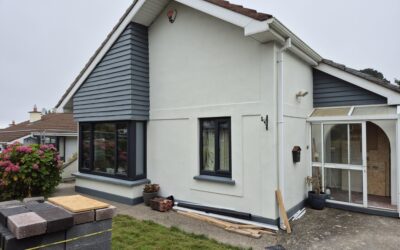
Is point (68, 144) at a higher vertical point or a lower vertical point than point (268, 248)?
higher

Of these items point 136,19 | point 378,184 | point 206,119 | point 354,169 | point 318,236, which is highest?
point 136,19

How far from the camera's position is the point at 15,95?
2900 cm

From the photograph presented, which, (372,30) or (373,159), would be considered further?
(372,30)

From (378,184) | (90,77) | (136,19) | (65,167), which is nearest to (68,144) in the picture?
(65,167)

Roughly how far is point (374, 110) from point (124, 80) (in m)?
7.48

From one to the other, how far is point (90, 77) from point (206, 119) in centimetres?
515

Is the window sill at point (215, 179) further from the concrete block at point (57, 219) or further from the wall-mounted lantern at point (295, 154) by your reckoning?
the concrete block at point (57, 219)

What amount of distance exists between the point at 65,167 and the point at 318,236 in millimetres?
11766

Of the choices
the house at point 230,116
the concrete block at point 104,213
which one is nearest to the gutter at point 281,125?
the house at point 230,116

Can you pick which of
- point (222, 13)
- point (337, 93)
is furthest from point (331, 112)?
point (222, 13)

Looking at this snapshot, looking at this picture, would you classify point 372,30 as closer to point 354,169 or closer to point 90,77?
point 354,169

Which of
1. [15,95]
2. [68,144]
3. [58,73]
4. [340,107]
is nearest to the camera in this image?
[340,107]

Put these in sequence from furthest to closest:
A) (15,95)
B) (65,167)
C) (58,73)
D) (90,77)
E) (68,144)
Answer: (15,95) < (58,73) < (68,144) < (65,167) < (90,77)

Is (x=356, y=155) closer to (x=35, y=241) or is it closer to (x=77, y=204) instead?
(x=77, y=204)
